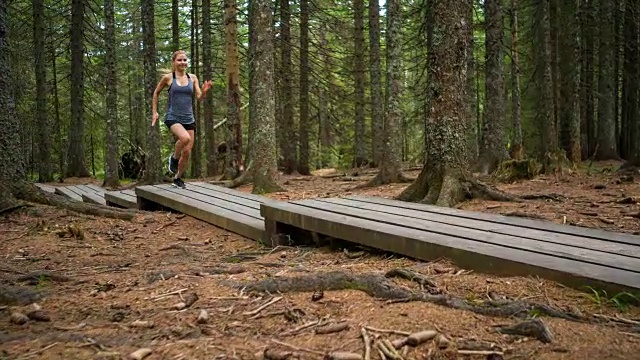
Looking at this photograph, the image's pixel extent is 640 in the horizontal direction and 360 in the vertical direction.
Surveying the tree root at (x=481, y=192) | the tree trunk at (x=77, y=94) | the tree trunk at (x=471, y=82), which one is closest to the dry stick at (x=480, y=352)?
the tree root at (x=481, y=192)

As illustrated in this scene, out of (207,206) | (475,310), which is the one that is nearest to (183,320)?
(475,310)

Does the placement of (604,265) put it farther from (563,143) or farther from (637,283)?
(563,143)

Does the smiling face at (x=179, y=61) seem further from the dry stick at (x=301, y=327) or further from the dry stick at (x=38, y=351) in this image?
the dry stick at (x=301, y=327)

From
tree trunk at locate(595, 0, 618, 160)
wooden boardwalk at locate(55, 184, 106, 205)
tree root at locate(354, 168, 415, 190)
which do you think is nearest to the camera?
wooden boardwalk at locate(55, 184, 106, 205)

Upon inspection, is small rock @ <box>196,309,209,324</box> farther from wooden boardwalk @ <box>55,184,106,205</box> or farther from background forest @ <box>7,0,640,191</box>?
wooden boardwalk @ <box>55,184,106,205</box>

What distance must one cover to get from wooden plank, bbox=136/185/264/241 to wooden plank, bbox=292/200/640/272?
40.0 inches

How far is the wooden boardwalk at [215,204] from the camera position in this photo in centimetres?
621

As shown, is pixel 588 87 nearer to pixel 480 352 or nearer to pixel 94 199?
pixel 94 199

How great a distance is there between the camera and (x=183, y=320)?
287 centimetres

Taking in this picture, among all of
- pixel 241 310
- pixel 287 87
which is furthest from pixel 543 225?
pixel 287 87

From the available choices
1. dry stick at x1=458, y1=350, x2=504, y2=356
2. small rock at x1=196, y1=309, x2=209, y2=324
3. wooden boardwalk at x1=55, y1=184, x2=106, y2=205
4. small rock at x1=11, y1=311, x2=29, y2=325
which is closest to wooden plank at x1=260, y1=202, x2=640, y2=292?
dry stick at x1=458, y1=350, x2=504, y2=356

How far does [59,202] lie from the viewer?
23.7ft

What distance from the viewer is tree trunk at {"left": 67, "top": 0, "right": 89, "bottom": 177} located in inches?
730

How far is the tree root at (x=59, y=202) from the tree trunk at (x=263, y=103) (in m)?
2.96
